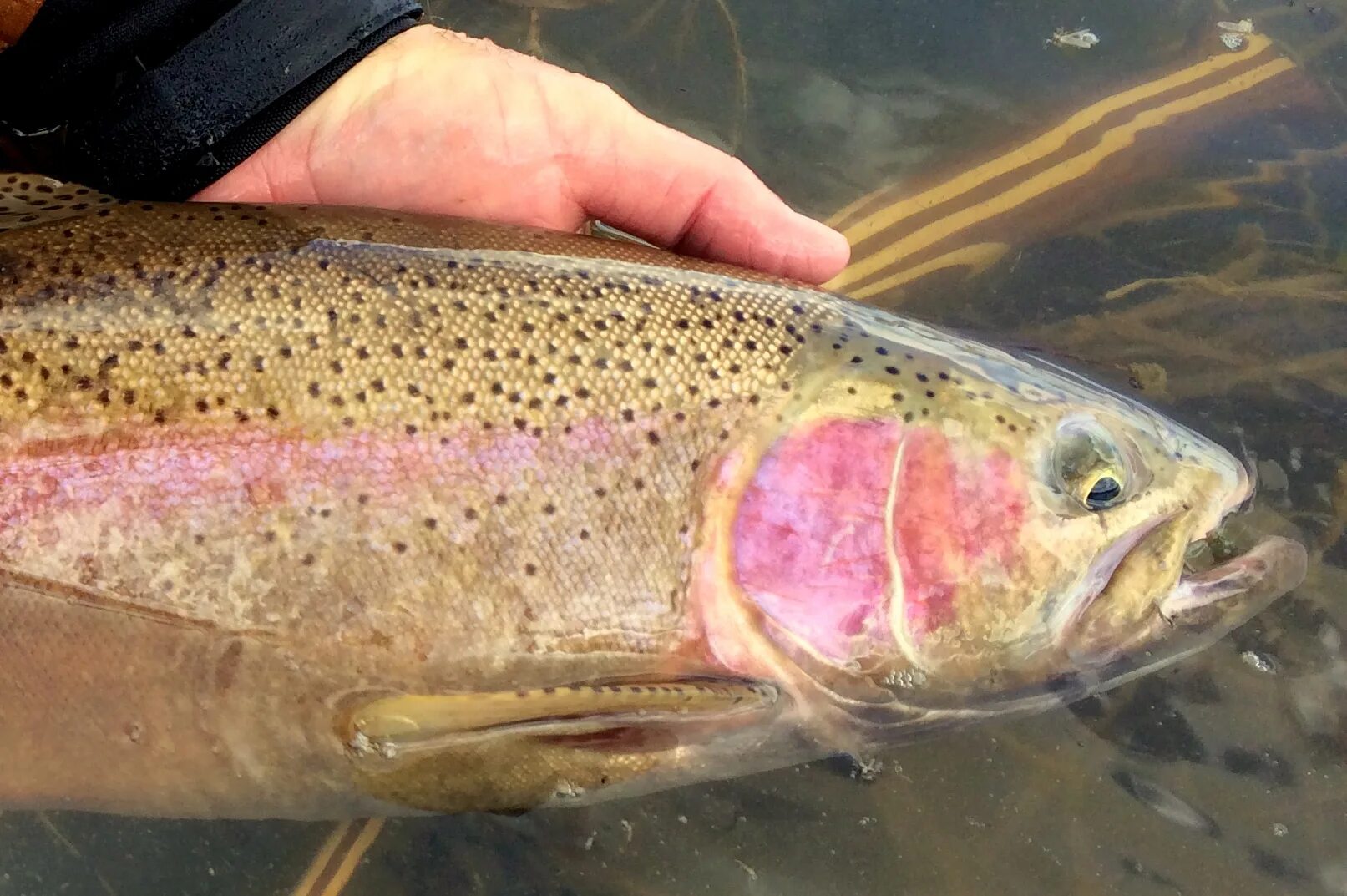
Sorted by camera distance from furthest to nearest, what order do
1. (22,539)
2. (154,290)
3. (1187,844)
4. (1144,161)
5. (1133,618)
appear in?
(1144,161)
(1187,844)
(1133,618)
(154,290)
(22,539)

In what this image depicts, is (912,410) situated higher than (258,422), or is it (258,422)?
(258,422)

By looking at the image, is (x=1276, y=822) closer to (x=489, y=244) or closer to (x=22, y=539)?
(x=489, y=244)

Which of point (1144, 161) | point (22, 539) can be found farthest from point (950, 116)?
point (22, 539)

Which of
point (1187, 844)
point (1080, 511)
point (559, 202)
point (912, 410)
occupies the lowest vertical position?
point (1187, 844)

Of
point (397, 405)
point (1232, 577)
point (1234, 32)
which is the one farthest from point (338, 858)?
point (1234, 32)

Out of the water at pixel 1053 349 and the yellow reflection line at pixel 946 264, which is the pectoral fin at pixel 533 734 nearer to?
the water at pixel 1053 349

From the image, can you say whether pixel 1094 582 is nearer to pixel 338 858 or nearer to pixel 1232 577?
pixel 1232 577

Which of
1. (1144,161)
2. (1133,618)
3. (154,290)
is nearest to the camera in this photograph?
(154,290)
